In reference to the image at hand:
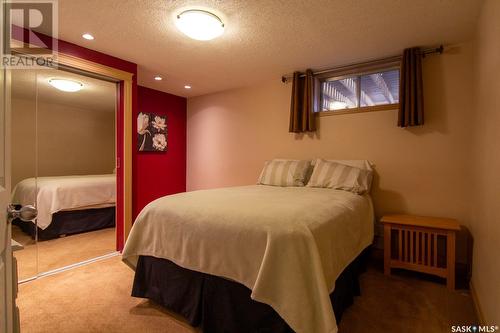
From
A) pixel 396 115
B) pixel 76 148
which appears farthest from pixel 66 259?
pixel 396 115

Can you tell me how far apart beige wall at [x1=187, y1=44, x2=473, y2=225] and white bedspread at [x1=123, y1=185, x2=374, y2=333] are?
3.54 ft

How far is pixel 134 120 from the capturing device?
313cm

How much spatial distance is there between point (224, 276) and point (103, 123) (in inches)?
109

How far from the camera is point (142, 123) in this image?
402 centimetres

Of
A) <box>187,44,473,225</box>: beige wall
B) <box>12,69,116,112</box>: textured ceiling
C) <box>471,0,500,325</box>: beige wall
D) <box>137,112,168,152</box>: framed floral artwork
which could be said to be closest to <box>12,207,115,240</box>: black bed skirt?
<box>137,112,168,152</box>: framed floral artwork

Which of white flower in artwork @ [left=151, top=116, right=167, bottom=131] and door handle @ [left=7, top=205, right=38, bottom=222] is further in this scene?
white flower in artwork @ [left=151, top=116, right=167, bottom=131]

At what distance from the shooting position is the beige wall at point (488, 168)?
1460 millimetres

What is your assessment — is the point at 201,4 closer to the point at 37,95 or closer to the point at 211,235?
the point at 211,235

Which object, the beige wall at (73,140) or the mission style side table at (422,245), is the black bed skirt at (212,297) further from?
the beige wall at (73,140)

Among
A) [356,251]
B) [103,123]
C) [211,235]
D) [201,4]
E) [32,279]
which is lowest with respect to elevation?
[32,279]

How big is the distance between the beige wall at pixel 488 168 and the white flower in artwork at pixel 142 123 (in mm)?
3942

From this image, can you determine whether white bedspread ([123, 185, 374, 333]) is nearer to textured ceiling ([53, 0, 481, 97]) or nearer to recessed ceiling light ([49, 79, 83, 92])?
textured ceiling ([53, 0, 481, 97])

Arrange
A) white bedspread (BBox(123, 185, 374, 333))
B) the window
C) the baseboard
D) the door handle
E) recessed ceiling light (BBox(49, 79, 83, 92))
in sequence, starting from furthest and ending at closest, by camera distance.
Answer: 1. the window
2. recessed ceiling light (BBox(49, 79, 83, 92))
3. the baseboard
4. white bedspread (BBox(123, 185, 374, 333))
5. the door handle

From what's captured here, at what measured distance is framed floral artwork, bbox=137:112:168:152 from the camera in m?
4.01
